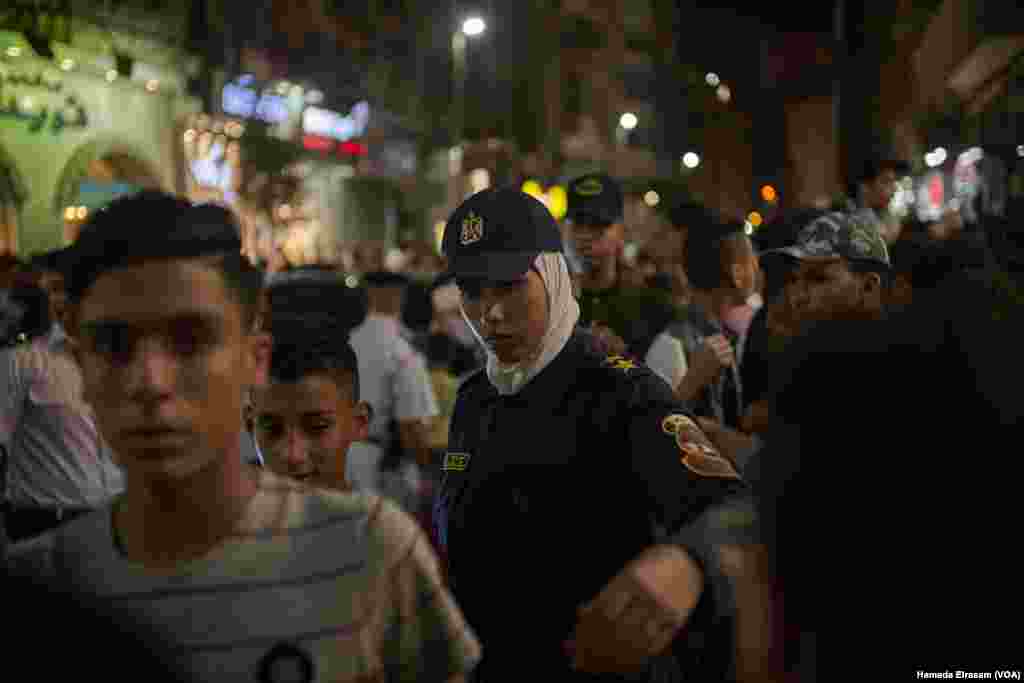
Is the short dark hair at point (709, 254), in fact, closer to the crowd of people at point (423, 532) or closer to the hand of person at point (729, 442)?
the hand of person at point (729, 442)

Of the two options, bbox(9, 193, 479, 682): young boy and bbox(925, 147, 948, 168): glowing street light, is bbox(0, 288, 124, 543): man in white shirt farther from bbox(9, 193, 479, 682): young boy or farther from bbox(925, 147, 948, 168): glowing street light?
bbox(925, 147, 948, 168): glowing street light

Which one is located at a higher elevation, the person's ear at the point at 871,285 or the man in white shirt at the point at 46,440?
the person's ear at the point at 871,285

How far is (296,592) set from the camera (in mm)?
2146

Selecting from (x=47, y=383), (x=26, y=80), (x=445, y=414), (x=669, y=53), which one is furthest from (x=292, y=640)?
(x=669, y=53)

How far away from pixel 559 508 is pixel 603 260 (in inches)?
118

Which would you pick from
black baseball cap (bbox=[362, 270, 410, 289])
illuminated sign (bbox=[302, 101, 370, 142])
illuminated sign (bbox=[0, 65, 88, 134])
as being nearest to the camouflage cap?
black baseball cap (bbox=[362, 270, 410, 289])

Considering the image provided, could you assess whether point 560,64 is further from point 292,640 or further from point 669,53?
point 292,640

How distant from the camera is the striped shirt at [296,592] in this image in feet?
6.93

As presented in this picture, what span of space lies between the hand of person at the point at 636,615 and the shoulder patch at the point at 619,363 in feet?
4.65

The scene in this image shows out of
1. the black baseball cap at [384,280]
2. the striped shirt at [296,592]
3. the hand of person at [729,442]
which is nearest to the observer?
the striped shirt at [296,592]

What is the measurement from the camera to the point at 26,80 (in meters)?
20.7

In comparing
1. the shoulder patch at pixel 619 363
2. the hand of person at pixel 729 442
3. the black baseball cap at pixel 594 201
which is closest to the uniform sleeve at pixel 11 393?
the black baseball cap at pixel 594 201

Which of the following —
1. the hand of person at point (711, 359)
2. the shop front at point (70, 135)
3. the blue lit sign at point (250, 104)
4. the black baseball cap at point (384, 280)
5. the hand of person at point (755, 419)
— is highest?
the blue lit sign at point (250, 104)

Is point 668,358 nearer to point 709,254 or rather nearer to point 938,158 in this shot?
point 709,254
